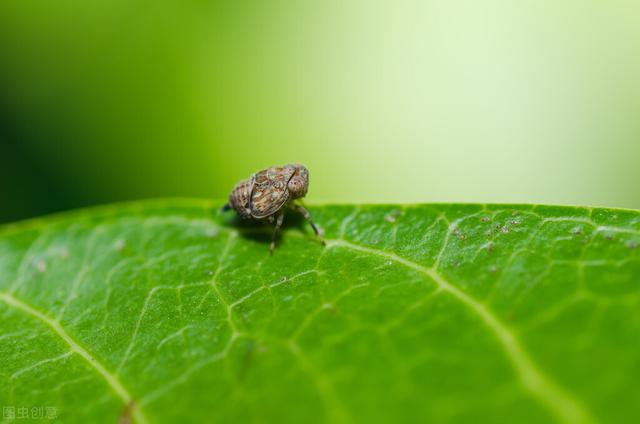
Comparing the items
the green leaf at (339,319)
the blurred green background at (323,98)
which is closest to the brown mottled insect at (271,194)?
the green leaf at (339,319)

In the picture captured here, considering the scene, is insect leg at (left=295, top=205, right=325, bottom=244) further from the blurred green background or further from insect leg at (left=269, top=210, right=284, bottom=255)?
the blurred green background

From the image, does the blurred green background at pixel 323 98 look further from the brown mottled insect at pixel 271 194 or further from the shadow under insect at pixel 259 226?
the shadow under insect at pixel 259 226

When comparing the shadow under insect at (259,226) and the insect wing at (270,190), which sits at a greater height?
the insect wing at (270,190)

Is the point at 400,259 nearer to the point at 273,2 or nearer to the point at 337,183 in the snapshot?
the point at 337,183

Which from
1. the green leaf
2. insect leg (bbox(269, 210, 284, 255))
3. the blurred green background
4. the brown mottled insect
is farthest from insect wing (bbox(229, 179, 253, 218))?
the blurred green background

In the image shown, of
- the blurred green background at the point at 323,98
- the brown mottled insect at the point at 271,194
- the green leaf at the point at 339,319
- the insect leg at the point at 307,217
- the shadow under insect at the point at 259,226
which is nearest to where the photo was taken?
the green leaf at the point at 339,319

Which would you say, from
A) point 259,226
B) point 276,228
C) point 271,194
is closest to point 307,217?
point 276,228
